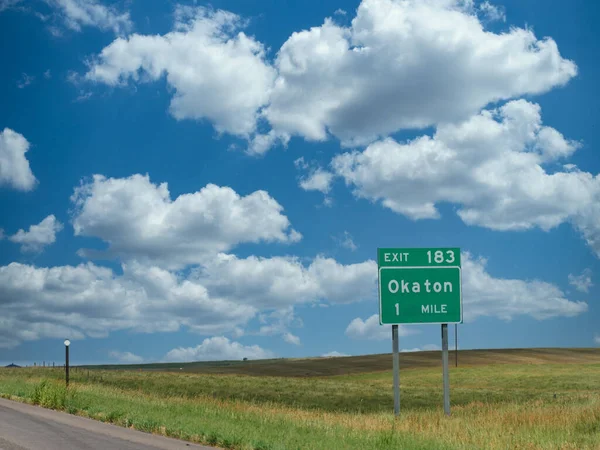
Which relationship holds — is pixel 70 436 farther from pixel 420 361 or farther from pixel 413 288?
pixel 420 361

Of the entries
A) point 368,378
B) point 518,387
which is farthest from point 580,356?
point 518,387

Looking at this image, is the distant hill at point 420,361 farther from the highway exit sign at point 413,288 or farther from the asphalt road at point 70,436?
the asphalt road at point 70,436

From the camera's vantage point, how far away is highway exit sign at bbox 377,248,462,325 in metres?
24.5

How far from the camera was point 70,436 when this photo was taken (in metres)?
15.1

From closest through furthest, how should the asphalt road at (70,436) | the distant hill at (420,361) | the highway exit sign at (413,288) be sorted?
the asphalt road at (70,436), the highway exit sign at (413,288), the distant hill at (420,361)

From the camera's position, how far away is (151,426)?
1658cm

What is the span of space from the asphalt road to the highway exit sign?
1076 cm

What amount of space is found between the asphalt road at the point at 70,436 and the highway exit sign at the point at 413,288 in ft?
35.3

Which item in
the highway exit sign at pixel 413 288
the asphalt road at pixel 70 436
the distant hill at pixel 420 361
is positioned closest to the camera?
the asphalt road at pixel 70 436

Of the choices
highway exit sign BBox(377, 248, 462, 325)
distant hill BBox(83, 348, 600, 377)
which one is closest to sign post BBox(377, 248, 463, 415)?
highway exit sign BBox(377, 248, 462, 325)

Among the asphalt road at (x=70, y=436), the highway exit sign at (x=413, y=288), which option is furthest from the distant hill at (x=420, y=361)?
→ the asphalt road at (x=70, y=436)

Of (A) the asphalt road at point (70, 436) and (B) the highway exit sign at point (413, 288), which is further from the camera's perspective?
(B) the highway exit sign at point (413, 288)

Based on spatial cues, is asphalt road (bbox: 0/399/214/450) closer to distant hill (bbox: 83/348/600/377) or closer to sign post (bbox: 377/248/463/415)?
sign post (bbox: 377/248/463/415)

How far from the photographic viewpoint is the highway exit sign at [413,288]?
963 inches
